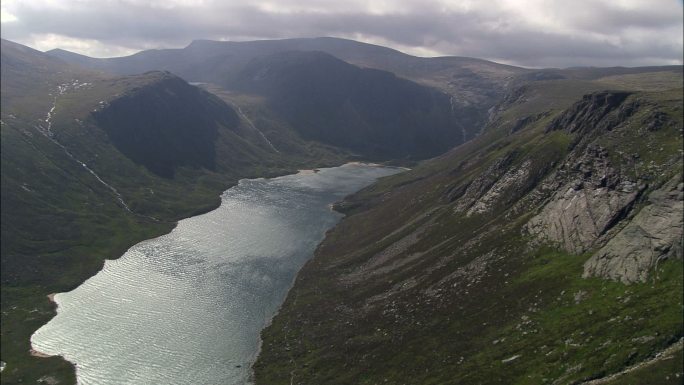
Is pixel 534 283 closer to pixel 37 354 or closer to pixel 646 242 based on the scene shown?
pixel 646 242

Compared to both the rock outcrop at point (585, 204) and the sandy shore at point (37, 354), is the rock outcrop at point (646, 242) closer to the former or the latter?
the rock outcrop at point (585, 204)

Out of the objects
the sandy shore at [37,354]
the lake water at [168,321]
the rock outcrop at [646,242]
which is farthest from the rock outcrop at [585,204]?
the sandy shore at [37,354]

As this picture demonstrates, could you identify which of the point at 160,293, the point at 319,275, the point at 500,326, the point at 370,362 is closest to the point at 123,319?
the point at 160,293

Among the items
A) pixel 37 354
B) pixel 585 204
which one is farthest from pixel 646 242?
pixel 37 354

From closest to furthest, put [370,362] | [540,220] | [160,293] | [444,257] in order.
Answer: [370,362], [540,220], [444,257], [160,293]

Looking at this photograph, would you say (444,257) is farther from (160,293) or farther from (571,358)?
(160,293)

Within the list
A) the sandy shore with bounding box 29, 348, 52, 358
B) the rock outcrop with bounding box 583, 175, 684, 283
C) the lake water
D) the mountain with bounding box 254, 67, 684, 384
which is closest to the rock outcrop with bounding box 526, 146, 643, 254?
the mountain with bounding box 254, 67, 684, 384

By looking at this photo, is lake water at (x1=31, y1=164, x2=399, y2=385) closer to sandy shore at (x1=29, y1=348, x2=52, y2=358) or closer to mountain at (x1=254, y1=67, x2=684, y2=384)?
sandy shore at (x1=29, y1=348, x2=52, y2=358)
